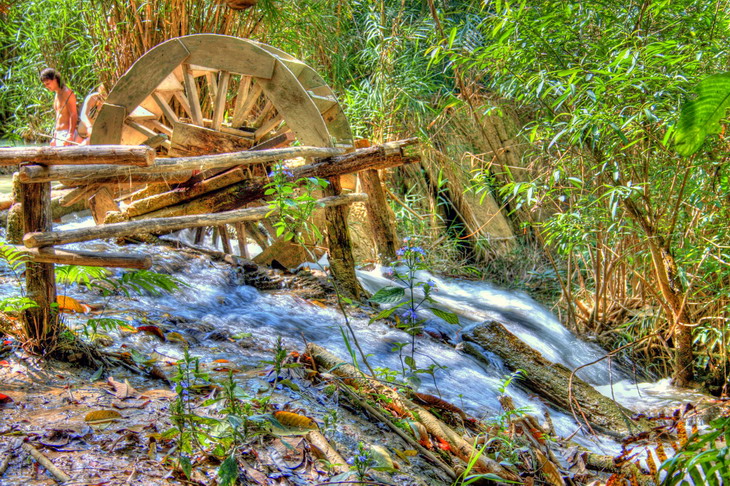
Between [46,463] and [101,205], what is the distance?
393 centimetres

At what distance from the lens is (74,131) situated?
6438mm

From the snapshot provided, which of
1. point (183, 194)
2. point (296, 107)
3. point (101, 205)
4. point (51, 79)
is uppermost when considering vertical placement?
point (51, 79)

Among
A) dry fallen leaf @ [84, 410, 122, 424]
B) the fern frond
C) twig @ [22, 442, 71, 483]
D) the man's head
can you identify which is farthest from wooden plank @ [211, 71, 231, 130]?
the fern frond

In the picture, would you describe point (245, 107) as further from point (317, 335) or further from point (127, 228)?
point (127, 228)

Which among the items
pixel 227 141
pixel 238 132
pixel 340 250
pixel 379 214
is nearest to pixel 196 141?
pixel 227 141

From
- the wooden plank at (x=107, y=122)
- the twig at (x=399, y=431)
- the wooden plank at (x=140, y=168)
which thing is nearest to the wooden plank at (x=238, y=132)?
the wooden plank at (x=107, y=122)

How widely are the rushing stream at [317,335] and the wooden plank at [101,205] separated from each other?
0.94 ft

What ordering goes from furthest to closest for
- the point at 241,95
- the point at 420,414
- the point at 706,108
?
the point at 241,95 < the point at 420,414 < the point at 706,108

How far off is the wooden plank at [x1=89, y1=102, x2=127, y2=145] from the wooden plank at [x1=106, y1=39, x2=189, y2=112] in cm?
5

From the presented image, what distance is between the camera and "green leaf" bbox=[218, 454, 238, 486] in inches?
61.0

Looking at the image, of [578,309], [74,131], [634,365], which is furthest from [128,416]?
[74,131]

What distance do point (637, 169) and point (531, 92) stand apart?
1080mm

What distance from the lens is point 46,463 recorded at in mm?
1659

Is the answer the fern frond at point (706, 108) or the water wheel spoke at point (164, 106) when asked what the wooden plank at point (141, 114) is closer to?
the water wheel spoke at point (164, 106)
